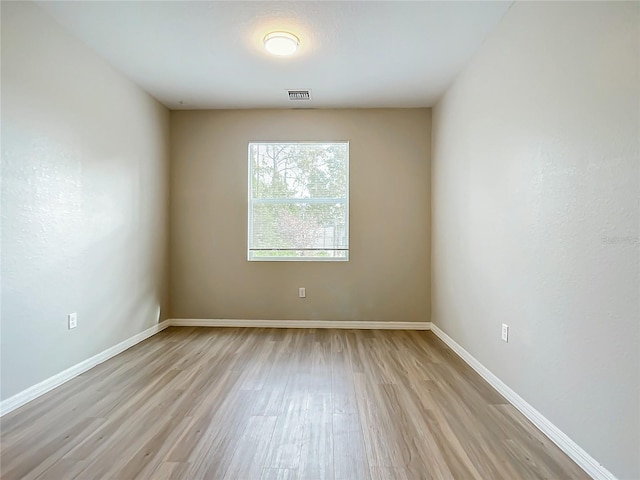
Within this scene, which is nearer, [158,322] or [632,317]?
[632,317]

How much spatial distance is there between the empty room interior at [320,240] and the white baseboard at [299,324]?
0.08 ft

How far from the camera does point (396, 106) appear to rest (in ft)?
12.6

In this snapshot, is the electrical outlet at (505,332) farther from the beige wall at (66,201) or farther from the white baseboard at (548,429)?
the beige wall at (66,201)

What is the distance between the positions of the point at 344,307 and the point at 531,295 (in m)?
2.24

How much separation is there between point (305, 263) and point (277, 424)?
7.29ft

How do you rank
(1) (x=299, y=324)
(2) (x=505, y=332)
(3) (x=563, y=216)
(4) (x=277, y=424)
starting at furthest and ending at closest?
(1) (x=299, y=324), (2) (x=505, y=332), (4) (x=277, y=424), (3) (x=563, y=216)

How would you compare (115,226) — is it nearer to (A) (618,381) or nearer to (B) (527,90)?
(B) (527,90)

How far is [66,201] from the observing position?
245cm

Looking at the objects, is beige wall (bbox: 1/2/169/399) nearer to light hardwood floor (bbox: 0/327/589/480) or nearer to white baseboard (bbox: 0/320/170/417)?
white baseboard (bbox: 0/320/170/417)

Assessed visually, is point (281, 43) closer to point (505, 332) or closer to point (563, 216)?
point (563, 216)

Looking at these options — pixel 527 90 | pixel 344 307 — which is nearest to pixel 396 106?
pixel 527 90

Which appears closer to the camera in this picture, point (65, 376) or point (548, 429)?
point (548, 429)

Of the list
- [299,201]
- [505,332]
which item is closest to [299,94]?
[299,201]

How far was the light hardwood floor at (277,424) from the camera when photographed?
1.49 meters
